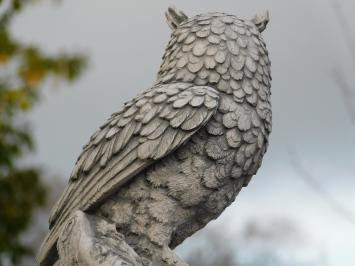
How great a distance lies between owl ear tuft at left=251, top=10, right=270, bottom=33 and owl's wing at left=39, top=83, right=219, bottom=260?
68cm

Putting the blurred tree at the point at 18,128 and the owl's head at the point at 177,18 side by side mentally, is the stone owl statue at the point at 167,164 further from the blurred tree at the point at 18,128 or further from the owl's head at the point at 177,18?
the blurred tree at the point at 18,128

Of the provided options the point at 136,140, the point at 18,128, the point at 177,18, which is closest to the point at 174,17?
the point at 177,18

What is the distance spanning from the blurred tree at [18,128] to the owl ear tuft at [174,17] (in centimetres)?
395

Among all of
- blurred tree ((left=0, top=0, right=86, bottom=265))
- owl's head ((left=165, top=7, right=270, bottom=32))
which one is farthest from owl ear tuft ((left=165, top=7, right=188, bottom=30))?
blurred tree ((left=0, top=0, right=86, bottom=265))

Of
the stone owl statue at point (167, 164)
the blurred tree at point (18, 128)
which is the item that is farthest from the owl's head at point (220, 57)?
the blurred tree at point (18, 128)

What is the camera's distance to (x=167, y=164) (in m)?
3.53

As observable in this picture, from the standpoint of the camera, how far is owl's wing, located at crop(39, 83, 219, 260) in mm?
3457

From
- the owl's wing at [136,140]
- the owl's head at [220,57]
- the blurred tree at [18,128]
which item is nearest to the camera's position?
the owl's wing at [136,140]

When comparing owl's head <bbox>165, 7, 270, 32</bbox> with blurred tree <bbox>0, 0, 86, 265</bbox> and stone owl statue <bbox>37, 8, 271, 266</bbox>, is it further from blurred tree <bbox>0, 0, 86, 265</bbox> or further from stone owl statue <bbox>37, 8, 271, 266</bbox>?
blurred tree <bbox>0, 0, 86, 265</bbox>

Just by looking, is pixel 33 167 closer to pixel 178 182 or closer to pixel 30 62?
pixel 30 62

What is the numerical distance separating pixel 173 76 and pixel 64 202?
82 cm

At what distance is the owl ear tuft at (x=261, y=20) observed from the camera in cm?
408

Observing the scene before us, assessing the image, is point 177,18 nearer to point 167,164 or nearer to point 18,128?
point 167,164

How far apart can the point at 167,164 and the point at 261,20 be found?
42.2 inches
